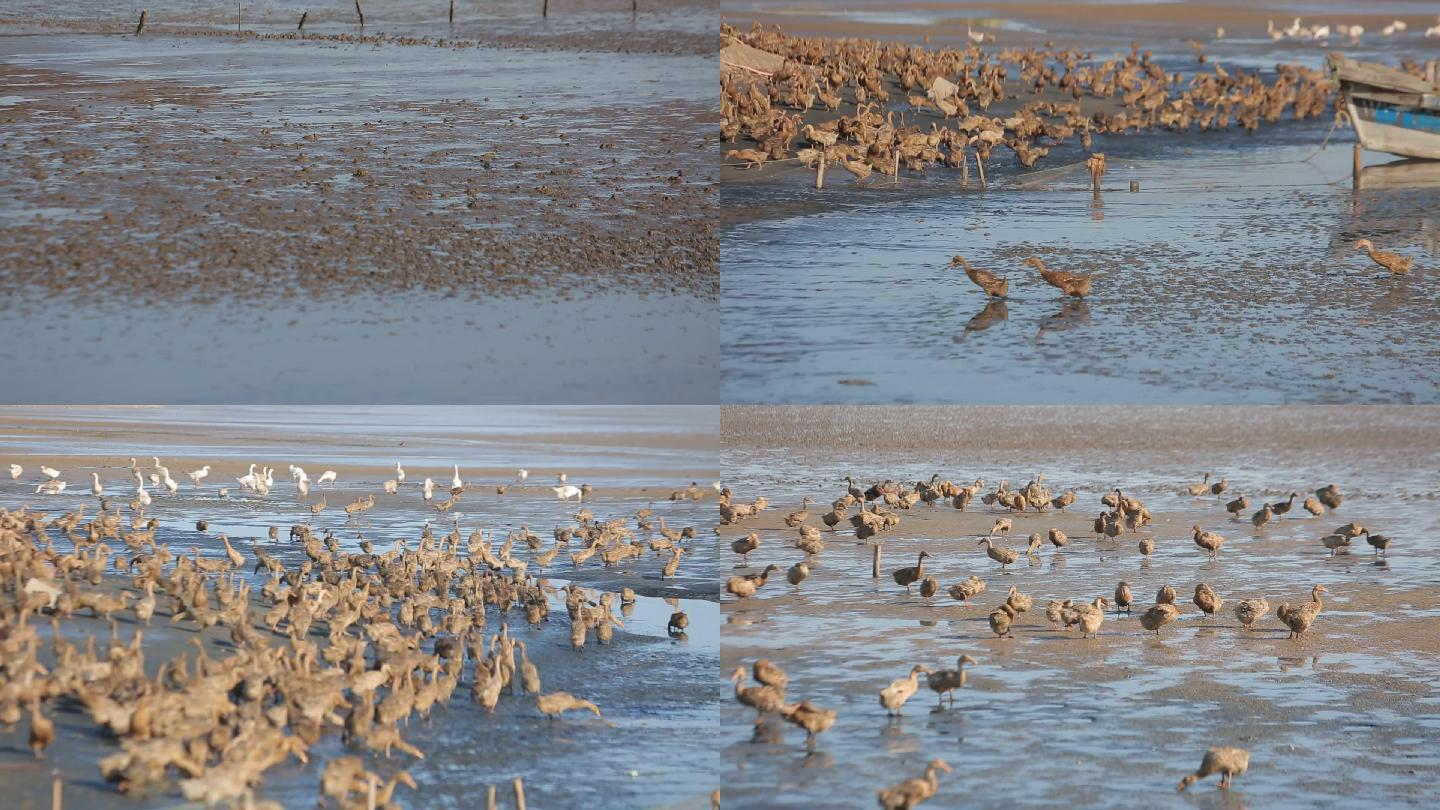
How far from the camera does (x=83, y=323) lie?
35.3 feet

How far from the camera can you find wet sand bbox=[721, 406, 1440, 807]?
625 cm

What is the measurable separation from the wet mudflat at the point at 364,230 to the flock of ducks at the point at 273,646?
4.42ft

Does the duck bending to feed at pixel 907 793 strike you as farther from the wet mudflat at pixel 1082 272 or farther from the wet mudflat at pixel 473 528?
the wet mudflat at pixel 1082 272

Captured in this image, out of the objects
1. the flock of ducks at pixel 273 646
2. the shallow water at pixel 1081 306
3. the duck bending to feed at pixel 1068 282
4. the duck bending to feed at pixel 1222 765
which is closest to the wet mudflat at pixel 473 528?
the flock of ducks at pixel 273 646

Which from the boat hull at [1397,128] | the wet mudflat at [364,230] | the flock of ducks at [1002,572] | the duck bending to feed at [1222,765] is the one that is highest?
the boat hull at [1397,128]

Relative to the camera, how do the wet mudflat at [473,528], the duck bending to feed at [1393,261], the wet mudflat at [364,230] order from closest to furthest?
the wet mudflat at [473,528], the wet mudflat at [364,230], the duck bending to feed at [1393,261]

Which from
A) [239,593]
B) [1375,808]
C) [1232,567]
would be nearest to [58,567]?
[239,593]

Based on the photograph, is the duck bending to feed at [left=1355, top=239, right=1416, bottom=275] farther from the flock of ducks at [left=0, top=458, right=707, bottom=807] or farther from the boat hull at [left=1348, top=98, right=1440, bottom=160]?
the boat hull at [left=1348, top=98, right=1440, bottom=160]

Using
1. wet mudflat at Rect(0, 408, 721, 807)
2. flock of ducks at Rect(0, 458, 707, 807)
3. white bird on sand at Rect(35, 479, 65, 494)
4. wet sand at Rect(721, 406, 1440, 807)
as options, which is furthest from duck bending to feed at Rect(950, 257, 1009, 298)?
white bird on sand at Rect(35, 479, 65, 494)

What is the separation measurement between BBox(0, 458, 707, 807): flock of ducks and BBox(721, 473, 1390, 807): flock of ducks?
0.99 m

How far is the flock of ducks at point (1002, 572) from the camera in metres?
6.60

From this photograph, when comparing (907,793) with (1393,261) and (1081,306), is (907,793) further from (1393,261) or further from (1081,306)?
(1393,261)

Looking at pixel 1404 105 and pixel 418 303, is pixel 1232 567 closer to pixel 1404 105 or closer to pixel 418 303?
pixel 418 303

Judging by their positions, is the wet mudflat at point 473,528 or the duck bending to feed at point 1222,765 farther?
the wet mudflat at point 473,528
